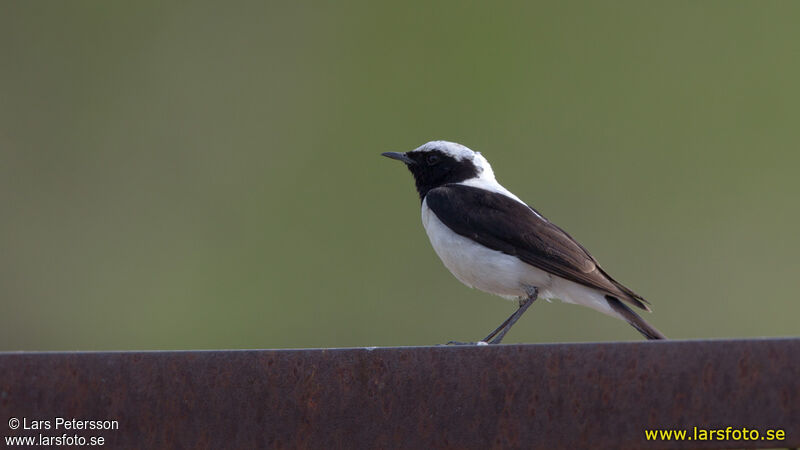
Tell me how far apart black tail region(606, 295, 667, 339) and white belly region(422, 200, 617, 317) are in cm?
4

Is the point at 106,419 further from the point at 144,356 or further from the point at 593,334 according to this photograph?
the point at 593,334

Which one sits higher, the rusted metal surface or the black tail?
the black tail

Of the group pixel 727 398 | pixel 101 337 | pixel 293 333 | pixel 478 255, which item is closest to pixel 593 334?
pixel 293 333

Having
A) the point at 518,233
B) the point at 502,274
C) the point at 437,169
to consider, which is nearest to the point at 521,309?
the point at 502,274

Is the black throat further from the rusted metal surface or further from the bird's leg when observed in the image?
the rusted metal surface

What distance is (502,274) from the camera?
5.42 m

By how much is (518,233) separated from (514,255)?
0.13 metres

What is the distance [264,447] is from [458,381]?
0.68m

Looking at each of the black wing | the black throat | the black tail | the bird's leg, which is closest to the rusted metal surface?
the black tail

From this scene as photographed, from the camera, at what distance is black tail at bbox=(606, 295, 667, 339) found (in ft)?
16.4

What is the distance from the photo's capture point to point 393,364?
3.19m

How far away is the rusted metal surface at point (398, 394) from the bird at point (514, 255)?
1870 mm

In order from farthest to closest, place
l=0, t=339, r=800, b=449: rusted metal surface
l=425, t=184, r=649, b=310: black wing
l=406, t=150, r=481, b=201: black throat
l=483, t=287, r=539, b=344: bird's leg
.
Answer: l=406, t=150, r=481, b=201: black throat
l=483, t=287, r=539, b=344: bird's leg
l=425, t=184, r=649, b=310: black wing
l=0, t=339, r=800, b=449: rusted metal surface

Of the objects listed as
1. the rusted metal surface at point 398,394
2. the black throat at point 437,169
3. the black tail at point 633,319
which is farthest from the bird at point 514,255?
the rusted metal surface at point 398,394
